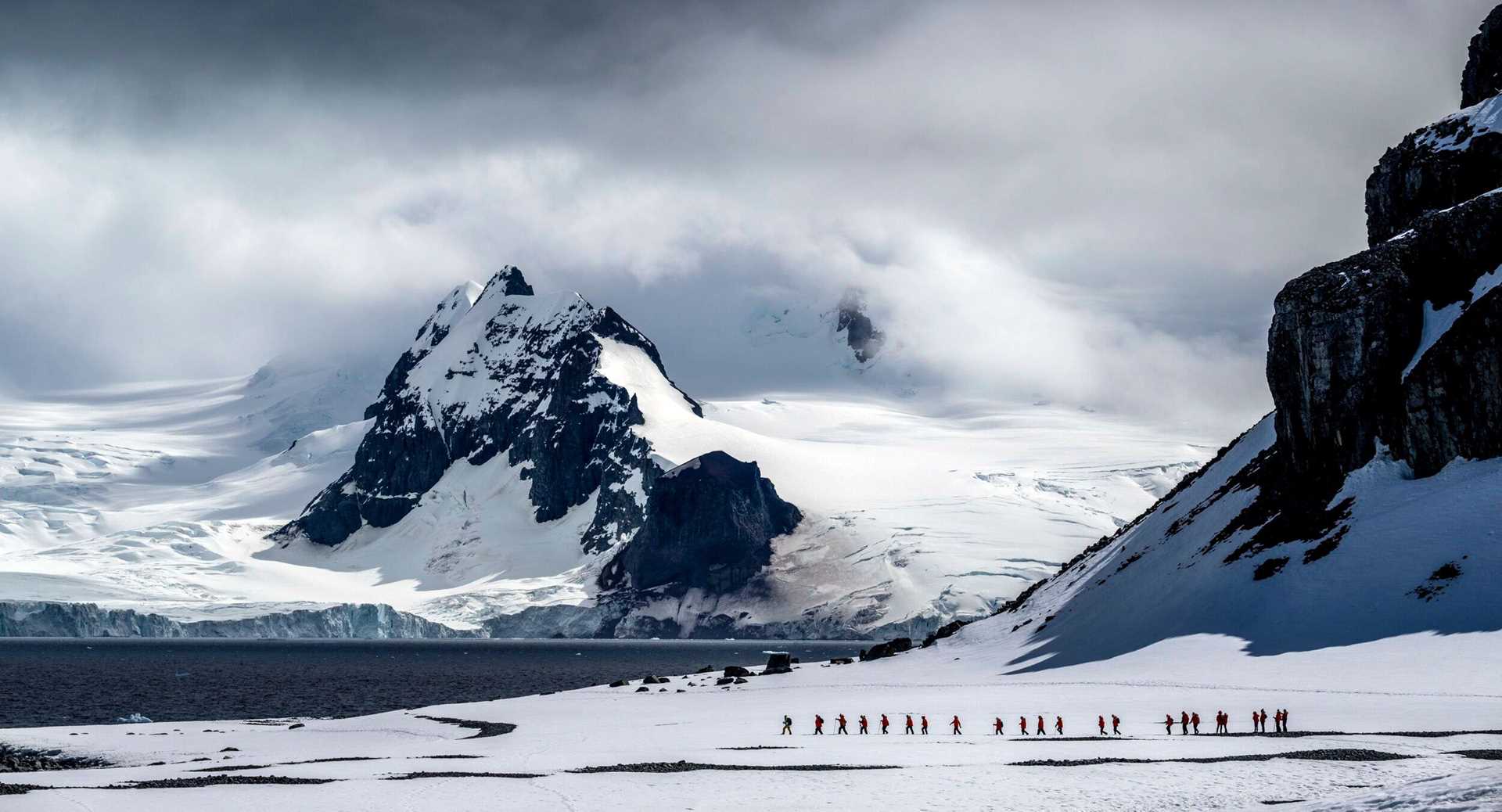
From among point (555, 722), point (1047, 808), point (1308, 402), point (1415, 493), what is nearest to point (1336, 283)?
point (1308, 402)

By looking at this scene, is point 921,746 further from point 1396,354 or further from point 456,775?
point 1396,354

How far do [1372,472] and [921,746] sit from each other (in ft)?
186

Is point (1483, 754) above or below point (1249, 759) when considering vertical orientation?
above

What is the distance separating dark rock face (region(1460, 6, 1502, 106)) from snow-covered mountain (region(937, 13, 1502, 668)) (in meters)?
16.2

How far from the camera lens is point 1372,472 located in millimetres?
108625

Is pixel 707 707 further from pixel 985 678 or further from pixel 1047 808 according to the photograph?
pixel 1047 808

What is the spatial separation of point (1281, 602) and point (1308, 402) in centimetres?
2213

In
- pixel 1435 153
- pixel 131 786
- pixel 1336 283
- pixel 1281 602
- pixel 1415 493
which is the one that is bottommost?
pixel 131 786

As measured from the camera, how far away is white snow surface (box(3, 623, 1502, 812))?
172 ft

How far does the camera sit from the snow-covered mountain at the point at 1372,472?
9375 cm

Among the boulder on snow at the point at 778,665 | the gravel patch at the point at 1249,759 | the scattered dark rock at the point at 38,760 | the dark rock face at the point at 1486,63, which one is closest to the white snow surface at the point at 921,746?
the gravel patch at the point at 1249,759

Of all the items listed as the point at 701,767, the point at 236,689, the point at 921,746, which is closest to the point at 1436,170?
the point at 921,746

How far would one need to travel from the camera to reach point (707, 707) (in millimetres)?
101250

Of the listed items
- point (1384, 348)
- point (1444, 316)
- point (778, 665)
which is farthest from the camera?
point (778, 665)
